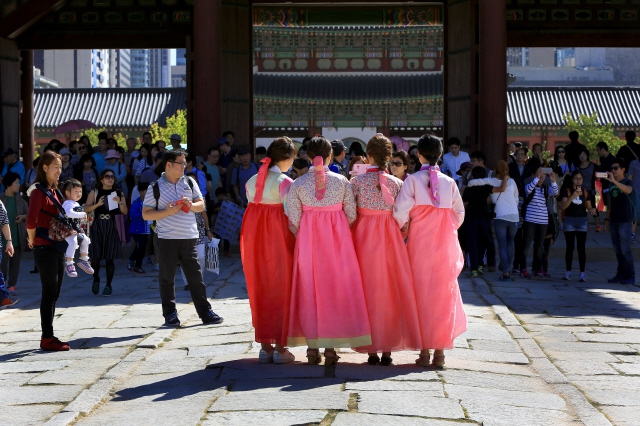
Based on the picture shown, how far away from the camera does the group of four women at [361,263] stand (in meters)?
6.00

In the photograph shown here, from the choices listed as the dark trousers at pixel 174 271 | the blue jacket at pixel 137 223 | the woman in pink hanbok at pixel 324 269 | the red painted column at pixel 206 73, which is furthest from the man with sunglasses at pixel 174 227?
the red painted column at pixel 206 73

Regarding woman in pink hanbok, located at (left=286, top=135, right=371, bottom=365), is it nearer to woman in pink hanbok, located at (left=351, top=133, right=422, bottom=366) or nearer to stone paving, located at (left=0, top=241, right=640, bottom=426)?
woman in pink hanbok, located at (left=351, top=133, right=422, bottom=366)

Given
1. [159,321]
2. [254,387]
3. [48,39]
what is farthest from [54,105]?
[254,387]

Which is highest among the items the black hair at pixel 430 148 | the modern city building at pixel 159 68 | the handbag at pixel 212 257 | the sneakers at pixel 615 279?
the modern city building at pixel 159 68

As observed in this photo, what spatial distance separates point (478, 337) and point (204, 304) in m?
2.20

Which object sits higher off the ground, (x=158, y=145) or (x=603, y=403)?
(x=158, y=145)

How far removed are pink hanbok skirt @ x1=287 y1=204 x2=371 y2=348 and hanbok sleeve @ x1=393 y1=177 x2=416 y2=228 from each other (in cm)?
33

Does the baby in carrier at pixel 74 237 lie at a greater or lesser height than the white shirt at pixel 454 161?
lesser

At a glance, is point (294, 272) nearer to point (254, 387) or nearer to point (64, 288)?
point (254, 387)

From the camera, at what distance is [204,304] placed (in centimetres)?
780

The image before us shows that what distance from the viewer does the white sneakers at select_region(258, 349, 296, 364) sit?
6141mm

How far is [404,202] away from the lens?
610cm

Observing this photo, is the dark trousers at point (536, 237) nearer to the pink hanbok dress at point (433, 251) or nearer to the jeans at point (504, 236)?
the jeans at point (504, 236)

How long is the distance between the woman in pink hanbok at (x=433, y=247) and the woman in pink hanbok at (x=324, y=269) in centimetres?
38
